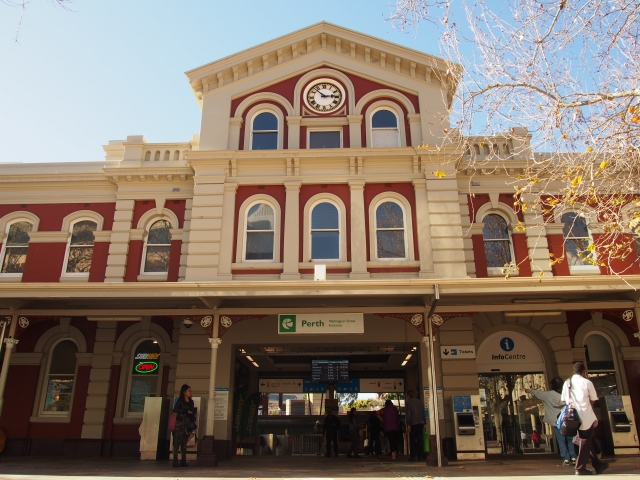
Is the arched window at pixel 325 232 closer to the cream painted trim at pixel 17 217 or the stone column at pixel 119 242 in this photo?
the stone column at pixel 119 242

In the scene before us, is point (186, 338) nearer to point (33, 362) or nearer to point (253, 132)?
point (33, 362)

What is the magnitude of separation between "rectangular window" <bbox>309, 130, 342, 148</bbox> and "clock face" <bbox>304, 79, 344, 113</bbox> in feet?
2.36

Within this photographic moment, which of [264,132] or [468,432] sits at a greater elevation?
[264,132]

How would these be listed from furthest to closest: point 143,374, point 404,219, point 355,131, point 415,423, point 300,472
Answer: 1. point 355,131
2. point 143,374
3. point 404,219
4. point 415,423
5. point 300,472

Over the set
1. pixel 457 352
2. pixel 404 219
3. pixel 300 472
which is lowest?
pixel 300 472

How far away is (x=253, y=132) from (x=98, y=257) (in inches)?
239

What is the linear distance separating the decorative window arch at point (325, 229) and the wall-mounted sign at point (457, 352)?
143 inches

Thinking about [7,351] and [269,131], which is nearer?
[7,351]

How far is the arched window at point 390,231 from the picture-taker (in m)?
16.0

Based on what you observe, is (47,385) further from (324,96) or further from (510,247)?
(510,247)

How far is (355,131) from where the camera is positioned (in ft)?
56.5

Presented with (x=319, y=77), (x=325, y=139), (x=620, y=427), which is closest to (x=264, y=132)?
(x=325, y=139)

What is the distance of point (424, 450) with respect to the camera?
14375mm

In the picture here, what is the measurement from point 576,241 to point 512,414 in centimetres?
548
